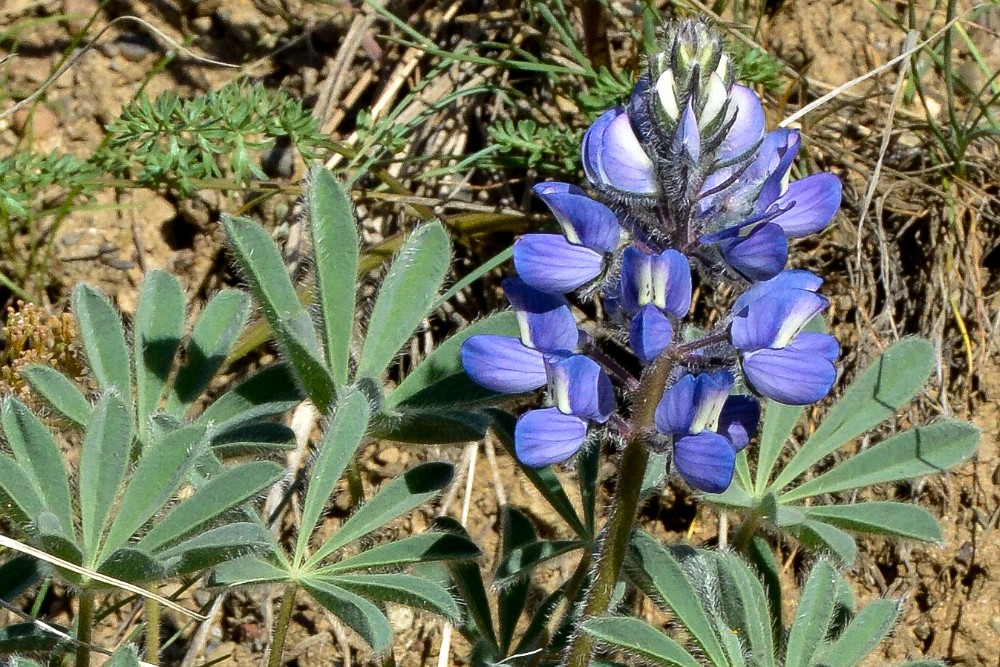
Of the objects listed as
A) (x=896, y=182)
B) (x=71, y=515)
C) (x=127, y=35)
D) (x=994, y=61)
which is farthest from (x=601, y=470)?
(x=127, y=35)

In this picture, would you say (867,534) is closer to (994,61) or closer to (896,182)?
(896,182)

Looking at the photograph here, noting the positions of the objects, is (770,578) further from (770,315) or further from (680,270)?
(680,270)

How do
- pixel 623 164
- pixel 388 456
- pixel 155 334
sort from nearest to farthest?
pixel 623 164
pixel 155 334
pixel 388 456

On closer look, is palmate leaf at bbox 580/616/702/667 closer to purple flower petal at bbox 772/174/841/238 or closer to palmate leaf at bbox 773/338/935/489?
palmate leaf at bbox 773/338/935/489

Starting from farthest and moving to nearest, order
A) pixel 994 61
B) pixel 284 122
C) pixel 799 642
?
pixel 994 61, pixel 284 122, pixel 799 642

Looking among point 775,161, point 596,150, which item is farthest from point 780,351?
point 596,150

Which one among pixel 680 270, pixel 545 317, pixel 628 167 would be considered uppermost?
pixel 628 167
